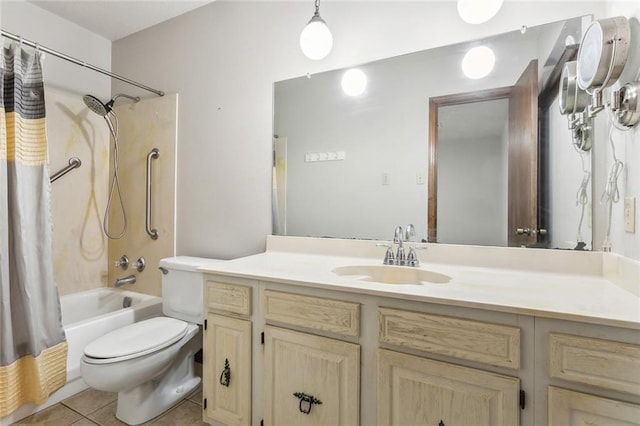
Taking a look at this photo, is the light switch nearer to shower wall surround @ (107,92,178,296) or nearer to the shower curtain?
shower wall surround @ (107,92,178,296)

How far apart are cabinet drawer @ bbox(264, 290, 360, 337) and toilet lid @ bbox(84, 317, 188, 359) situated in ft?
2.26

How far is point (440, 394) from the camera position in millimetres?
903

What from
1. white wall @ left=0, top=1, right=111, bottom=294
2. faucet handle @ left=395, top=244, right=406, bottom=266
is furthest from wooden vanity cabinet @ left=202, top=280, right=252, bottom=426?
white wall @ left=0, top=1, right=111, bottom=294

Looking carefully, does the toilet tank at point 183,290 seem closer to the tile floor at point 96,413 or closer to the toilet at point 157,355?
the toilet at point 157,355

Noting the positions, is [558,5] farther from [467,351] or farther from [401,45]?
[467,351]

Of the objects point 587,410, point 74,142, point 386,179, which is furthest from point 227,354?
point 74,142

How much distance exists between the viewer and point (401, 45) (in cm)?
150

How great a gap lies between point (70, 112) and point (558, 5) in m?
3.01

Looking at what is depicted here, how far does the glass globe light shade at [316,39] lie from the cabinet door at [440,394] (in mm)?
1463

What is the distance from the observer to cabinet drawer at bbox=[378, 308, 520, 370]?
2.69 feet

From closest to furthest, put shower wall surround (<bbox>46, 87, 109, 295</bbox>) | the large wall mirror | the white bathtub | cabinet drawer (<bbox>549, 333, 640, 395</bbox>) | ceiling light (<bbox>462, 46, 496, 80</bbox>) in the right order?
1. cabinet drawer (<bbox>549, 333, 640, 395</bbox>)
2. the large wall mirror
3. ceiling light (<bbox>462, 46, 496, 80</bbox>)
4. the white bathtub
5. shower wall surround (<bbox>46, 87, 109, 295</bbox>)

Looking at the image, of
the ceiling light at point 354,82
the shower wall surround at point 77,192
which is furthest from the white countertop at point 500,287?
the shower wall surround at point 77,192

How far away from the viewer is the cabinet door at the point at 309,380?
1040 millimetres

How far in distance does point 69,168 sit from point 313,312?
88.2 inches
